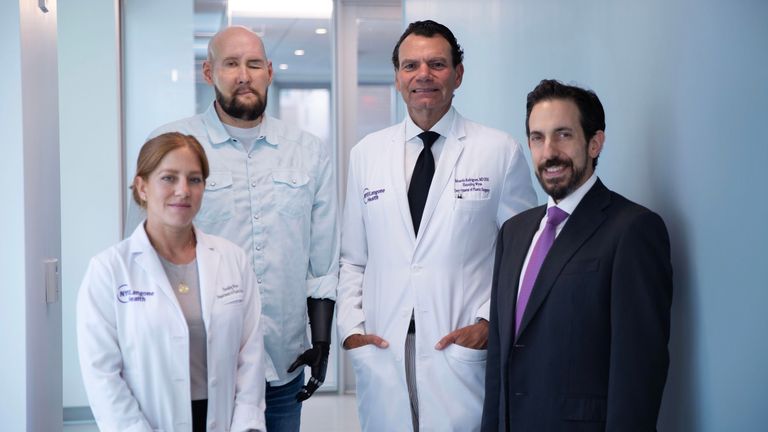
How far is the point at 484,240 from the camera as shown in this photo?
2408 millimetres

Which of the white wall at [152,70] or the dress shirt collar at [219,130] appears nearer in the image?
the dress shirt collar at [219,130]

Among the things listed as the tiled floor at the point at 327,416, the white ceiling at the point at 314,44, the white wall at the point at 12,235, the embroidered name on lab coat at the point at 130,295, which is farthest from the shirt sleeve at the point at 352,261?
the white ceiling at the point at 314,44

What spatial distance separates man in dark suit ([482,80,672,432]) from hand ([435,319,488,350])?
0.65ft

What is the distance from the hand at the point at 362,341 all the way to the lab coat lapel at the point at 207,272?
20.0 inches

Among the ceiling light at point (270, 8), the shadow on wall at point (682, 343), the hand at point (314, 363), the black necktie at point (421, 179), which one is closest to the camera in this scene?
the shadow on wall at point (682, 343)

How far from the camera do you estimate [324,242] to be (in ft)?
8.82

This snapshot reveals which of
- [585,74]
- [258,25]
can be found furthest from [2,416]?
[258,25]

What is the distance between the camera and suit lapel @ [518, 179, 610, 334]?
6.22 ft

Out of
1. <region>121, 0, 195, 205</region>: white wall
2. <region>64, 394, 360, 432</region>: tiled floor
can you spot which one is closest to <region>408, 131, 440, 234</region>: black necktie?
<region>64, 394, 360, 432</region>: tiled floor

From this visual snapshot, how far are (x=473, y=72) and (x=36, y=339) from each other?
2693mm

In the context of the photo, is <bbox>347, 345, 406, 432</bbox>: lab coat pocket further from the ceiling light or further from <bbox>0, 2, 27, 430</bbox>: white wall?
the ceiling light

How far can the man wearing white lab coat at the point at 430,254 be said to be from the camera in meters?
2.34

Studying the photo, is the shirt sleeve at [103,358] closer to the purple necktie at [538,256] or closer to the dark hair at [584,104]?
the purple necktie at [538,256]

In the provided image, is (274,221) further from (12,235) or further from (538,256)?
(538,256)
